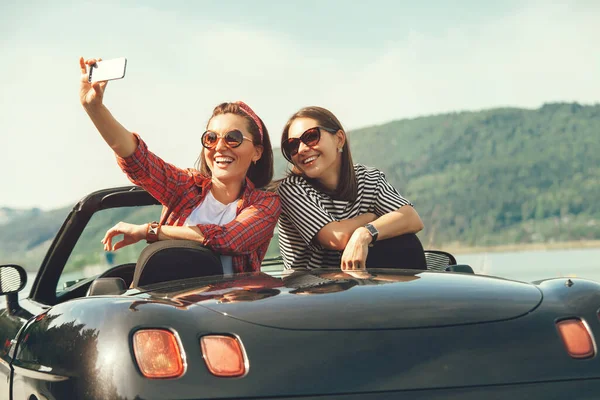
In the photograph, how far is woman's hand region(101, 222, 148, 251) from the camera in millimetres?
3971

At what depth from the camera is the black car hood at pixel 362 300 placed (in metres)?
2.45

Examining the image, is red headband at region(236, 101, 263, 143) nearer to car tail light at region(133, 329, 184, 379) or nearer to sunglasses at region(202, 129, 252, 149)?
sunglasses at region(202, 129, 252, 149)

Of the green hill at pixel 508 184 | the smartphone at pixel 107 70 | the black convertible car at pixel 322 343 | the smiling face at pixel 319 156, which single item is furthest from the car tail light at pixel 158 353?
the green hill at pixel 508 184

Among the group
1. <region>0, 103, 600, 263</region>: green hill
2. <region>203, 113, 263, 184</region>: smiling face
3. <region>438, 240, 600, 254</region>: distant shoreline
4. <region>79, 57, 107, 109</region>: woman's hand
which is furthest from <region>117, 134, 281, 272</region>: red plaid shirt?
<region>438, 240, 600, 254</region>: distant shoreline

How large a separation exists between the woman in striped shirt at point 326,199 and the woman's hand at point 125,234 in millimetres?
721

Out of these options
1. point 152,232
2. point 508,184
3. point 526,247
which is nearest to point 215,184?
point 152,232

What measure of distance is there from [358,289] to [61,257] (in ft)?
6.87

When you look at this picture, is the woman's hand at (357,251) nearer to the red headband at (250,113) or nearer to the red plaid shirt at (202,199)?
the red plaid shirt at (202,199)

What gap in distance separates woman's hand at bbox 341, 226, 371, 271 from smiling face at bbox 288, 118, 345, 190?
2.04 feet

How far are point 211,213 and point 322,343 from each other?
189 centimetres

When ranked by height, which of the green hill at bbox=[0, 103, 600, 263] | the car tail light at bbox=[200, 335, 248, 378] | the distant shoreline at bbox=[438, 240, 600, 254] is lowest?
the distant shoreline at bbox=[438, 240, 600, 254]

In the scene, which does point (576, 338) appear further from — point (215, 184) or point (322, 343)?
point (215, 184)

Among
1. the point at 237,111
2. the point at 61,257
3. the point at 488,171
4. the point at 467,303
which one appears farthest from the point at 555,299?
the point at 488,171

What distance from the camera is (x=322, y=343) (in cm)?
237
